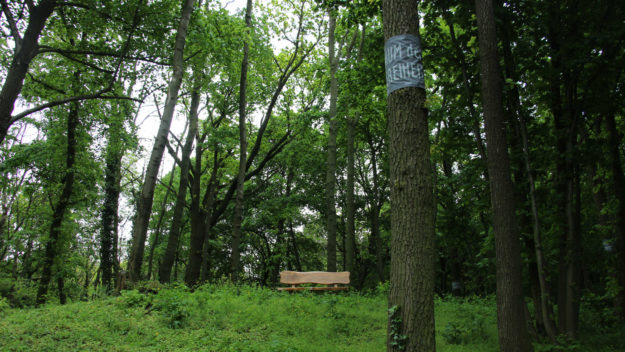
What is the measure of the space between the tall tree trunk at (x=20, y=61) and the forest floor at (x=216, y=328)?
11.4 ft

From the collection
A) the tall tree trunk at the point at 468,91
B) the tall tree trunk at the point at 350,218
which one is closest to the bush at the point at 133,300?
the tall tree trunk at the point at 468,91

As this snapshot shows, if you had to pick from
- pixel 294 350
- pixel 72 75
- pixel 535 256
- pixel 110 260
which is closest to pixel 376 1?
pixel 535 256

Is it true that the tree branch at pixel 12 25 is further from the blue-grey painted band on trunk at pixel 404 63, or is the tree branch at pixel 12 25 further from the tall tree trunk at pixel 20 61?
the blue-grey painted band on trunk at pixel 404 63

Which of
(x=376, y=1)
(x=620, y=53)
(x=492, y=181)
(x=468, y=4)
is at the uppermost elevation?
(x=376, y=1)

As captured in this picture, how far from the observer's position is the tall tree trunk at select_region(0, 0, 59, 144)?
21.3 feet

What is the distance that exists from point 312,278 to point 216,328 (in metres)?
5.24

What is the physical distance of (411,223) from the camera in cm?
319

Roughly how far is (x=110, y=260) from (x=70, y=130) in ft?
24.0

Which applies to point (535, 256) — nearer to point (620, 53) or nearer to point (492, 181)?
point (492, 181)

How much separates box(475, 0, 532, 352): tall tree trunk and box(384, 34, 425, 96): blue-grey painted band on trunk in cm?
224

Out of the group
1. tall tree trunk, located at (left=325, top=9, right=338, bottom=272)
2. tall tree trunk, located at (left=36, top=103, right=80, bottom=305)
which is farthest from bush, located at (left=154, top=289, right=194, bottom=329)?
tall tree trunk, located at (left=36, top=103, right=80, bottom=305)

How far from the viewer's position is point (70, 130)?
13492 millimetres

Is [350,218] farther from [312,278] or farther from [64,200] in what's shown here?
[64,200]

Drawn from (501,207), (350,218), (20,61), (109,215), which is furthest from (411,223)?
(109,215)
